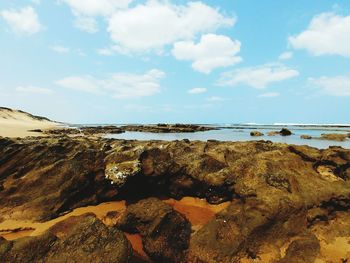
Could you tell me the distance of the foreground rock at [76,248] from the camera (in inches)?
202

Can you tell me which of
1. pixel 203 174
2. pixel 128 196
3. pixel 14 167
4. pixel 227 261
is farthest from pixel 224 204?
pixel 14 167

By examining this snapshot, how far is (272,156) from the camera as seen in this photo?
28.5 feet

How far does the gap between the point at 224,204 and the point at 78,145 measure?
20.8 ft

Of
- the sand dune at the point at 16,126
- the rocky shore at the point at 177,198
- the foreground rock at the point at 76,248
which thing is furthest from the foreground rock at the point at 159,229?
the sand dune at the point at 16,126

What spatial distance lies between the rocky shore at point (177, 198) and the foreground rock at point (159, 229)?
22mm

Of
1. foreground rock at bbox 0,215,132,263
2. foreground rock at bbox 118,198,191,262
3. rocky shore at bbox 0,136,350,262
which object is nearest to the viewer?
foreground rock at bbox 0,215,132,263

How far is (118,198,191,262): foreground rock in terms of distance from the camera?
20.0ft

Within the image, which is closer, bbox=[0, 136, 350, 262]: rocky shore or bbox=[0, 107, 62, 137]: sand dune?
bbox=[0, 136, 350, 262]: rocky shore

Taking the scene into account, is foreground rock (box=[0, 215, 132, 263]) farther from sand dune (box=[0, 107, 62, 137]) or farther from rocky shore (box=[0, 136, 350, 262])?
sand dune (box=[0, 107, 62, 137])

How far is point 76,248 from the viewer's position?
207 inches

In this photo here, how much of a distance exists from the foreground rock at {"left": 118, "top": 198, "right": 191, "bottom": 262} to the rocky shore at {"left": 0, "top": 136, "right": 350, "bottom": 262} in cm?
2

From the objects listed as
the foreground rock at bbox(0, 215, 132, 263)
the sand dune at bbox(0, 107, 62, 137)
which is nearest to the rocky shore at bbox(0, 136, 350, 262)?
the foreground rock at bbox(0, 215, 132, 263)

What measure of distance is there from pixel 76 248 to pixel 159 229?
6.13ft

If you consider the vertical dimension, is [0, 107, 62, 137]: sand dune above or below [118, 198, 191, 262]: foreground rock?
above
